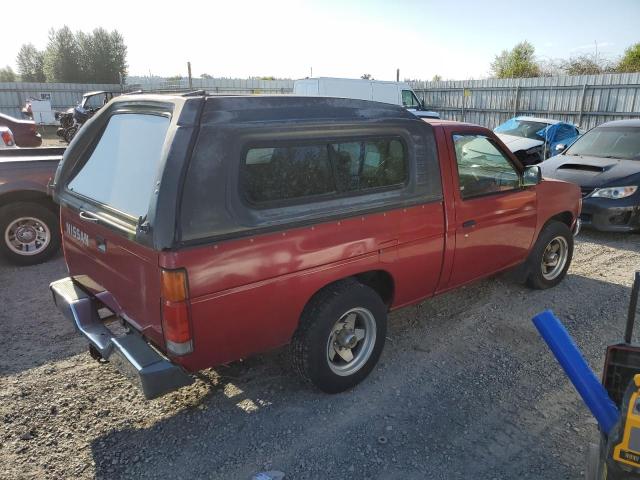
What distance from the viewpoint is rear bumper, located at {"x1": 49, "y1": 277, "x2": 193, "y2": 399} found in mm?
2449

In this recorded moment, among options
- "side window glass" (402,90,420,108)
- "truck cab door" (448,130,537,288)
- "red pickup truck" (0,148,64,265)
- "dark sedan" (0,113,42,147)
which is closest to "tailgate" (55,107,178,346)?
"truck cab door" (448,130,537,288)

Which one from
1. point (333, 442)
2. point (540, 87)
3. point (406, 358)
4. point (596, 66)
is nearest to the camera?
point (333, 442)

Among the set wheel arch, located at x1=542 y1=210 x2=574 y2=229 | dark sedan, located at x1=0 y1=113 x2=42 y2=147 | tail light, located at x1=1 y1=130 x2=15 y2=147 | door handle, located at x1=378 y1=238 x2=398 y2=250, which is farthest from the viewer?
dark sedan, located at x1=0 y1=113 x2=42 y2=147

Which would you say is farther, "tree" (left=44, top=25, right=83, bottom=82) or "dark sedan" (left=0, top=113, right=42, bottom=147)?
"tree" (left=44, top=25, right=83, bottom=82)

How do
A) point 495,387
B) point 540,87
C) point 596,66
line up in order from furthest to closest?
point 596,66, point 540,87, point 495,387

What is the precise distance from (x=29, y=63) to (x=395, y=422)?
69.9 metres

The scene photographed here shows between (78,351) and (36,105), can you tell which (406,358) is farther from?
(36,105)

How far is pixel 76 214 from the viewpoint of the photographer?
3.20m

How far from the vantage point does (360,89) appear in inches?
645

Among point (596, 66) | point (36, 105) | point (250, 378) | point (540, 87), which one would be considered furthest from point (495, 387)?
point (596, 66)

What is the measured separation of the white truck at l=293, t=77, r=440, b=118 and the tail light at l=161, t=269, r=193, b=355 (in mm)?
13746

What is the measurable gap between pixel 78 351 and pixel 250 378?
4.98 ft

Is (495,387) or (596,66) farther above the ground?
(596,66)

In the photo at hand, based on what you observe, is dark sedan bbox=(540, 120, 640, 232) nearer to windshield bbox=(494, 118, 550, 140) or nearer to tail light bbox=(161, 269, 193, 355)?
windshield bbox=(494, 118, 550, 140)
